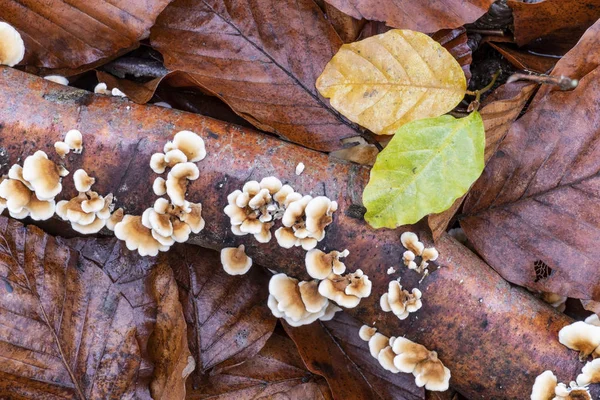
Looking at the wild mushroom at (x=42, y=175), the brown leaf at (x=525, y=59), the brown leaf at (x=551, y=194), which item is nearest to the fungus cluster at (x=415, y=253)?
the brown leaf at (x=551, y=194)

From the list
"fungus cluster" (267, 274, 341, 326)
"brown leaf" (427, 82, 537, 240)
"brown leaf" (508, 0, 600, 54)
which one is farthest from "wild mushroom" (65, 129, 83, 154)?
"brown leaf" (508, 0, 600, 54)

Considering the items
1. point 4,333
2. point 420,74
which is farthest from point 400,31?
point 4,333

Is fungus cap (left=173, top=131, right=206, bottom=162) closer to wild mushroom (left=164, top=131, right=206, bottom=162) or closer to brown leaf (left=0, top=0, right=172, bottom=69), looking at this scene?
wild mushroom (left=164, top=131, right=206, bottom=162)

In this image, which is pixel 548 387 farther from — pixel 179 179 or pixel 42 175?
pixel 42 175

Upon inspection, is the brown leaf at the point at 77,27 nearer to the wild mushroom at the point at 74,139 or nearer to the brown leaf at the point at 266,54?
the brown leaf at the point at 266,54

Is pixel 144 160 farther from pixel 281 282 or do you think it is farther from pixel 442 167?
pixel 442 167

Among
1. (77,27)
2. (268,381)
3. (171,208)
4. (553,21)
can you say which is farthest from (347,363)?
(77,27)
